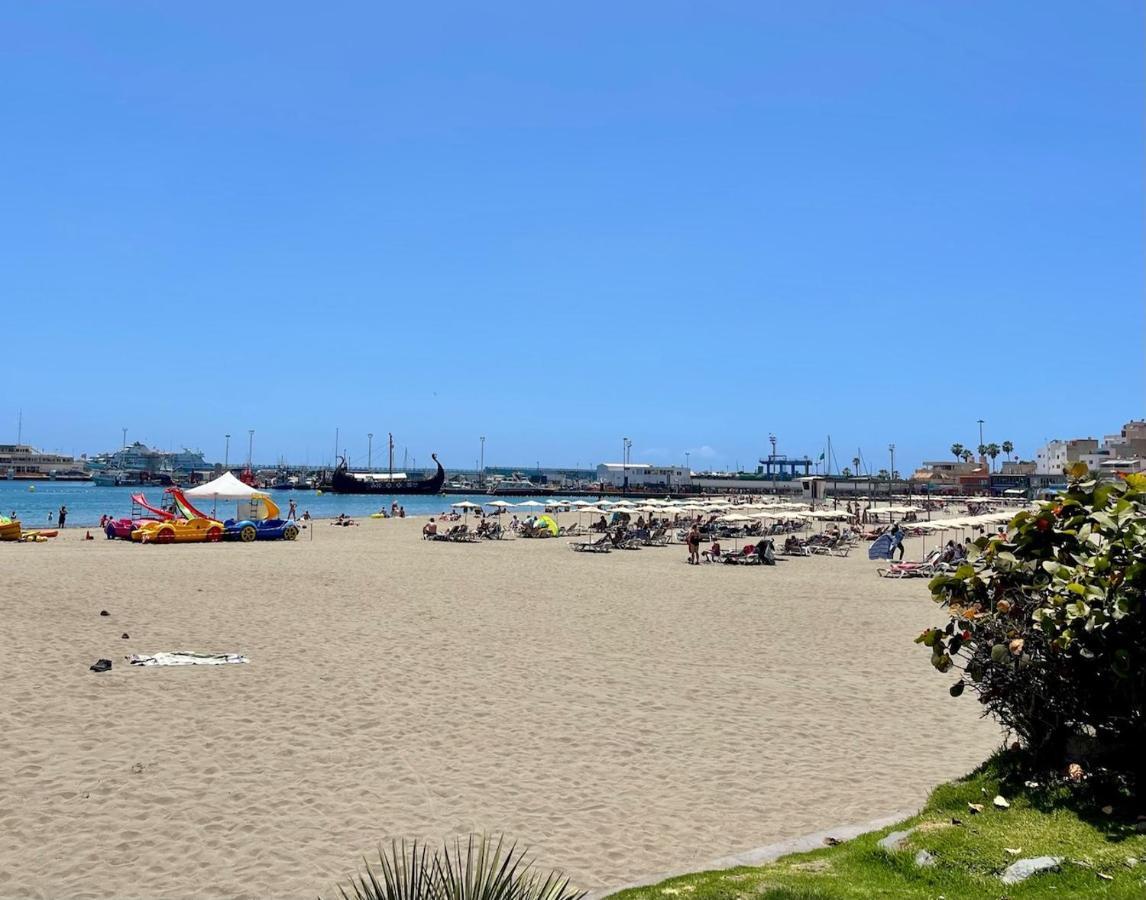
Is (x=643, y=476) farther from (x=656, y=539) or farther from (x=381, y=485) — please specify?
(x=656, y=539)

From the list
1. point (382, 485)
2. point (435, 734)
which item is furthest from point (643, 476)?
point (435, 734)

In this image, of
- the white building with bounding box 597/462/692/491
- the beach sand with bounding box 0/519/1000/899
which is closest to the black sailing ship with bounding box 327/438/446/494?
the white building with bounding box 597/462/692/491

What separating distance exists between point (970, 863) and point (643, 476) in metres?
140

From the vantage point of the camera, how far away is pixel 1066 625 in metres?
4.87

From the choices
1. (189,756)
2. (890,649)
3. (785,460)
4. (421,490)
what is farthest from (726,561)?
(785,460)

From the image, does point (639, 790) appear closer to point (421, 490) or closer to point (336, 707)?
point (336, 707)

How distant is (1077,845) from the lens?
4.44 meters

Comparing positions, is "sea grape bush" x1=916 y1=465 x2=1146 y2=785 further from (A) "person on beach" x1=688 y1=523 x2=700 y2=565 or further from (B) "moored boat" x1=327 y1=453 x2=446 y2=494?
(B) "moored boat" x1=327 y1=453 x2=446 y2=494

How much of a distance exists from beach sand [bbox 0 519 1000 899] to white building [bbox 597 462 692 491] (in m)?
127

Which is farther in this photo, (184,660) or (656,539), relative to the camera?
(656,539)

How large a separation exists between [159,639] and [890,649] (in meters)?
9.96

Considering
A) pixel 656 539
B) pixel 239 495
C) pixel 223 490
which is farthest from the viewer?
pixel 656 539

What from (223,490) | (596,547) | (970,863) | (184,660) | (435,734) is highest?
(223,490)

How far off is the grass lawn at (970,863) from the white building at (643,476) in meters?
136
